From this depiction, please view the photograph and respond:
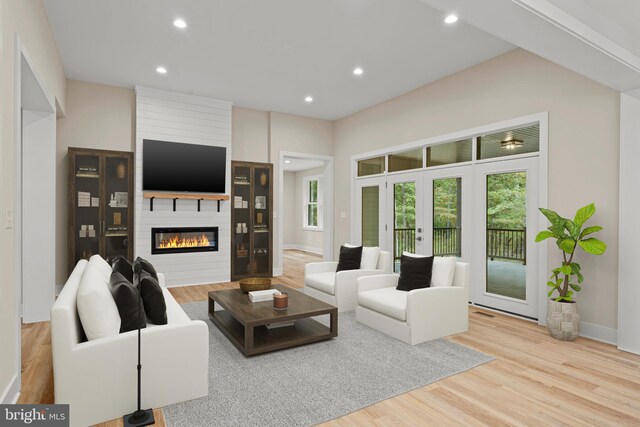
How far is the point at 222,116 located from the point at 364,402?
555 centimetres

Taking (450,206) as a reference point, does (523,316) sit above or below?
below

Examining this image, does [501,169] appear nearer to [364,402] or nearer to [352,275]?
[352,275]

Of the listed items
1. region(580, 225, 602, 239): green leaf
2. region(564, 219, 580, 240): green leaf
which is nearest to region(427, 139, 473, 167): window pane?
region(564, 219, 580, 240): green leaf

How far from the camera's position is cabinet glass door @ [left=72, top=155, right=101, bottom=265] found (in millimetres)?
5445

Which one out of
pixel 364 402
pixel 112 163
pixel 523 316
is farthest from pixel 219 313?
pixel 523 316

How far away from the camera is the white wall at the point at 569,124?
3639 millimetres

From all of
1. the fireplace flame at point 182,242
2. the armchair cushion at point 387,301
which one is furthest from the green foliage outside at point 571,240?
the fireplace flame at point 182,242

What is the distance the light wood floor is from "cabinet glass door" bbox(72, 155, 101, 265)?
1.94 metres

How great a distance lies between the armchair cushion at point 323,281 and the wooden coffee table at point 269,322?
78 cm

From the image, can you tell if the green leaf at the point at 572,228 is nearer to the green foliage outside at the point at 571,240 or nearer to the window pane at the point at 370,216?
the green foliage outside at the point at 571,240

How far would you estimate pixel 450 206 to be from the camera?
5.37m

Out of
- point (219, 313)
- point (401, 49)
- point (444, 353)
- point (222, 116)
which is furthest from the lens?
point (222, 116)

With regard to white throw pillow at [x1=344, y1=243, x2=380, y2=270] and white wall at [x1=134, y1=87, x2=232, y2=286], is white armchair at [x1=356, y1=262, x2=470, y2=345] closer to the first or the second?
white throw pillow at [x1=344, y1=243, x2=380, y2=270]

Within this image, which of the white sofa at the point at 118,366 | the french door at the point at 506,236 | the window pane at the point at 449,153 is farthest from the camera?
the window pane at the point at 449,153
